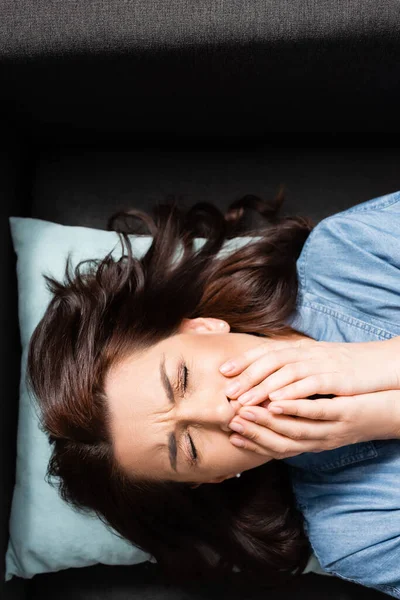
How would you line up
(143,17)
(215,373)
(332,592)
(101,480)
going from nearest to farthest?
(215,373) → (143,17) → (101,480) → (332,592)

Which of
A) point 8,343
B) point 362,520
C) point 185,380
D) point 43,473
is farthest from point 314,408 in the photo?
point 8,343

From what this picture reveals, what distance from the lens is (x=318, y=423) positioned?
47.1 inches

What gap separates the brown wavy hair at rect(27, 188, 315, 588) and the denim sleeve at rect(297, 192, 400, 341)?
9cm

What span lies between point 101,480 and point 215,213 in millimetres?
781

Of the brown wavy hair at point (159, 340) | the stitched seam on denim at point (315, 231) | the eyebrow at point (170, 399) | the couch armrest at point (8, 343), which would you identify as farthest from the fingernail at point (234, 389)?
the couch armrest at point (8, 343)

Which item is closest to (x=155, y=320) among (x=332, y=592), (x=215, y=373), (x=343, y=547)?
(x=215, y=373)

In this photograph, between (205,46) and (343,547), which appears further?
(343,547)

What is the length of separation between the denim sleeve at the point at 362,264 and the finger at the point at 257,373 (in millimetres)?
333

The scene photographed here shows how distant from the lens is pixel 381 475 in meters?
1.38

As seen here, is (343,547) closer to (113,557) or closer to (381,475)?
(381,475)

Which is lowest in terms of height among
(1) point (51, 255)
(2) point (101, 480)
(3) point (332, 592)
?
(3) point (332, 592)

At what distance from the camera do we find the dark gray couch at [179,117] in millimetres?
1256

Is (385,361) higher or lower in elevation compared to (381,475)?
higher

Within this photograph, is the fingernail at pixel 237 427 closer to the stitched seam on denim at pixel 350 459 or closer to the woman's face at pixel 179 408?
the woman's face at pixel 179 408
